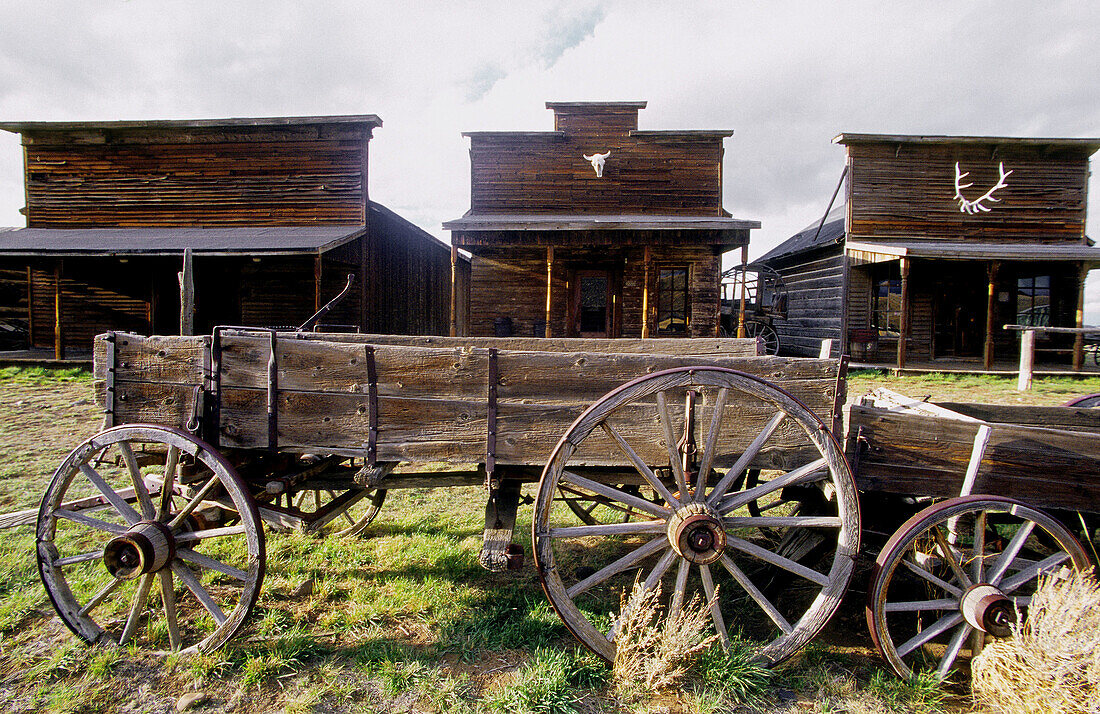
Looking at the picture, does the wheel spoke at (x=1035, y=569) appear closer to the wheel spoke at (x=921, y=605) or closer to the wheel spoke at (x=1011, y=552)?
the wheel spoke at (x=1011, y=552)

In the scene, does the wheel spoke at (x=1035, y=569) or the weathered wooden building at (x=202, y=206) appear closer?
the wheel spoke at (x=1035, y=569)

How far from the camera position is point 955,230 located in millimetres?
13945

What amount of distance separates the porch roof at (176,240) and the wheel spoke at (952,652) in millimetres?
11385

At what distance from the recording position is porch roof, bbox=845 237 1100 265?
38.1ft

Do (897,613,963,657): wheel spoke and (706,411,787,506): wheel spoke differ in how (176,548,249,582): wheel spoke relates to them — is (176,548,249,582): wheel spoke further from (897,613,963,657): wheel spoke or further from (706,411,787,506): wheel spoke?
(897,613,963,657): wheel spoke

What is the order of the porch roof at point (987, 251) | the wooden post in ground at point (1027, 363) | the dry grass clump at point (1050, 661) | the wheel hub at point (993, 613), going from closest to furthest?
the dry grass clump at point (1050, 661) < the wheel hub at point (993, 613) < the wooden post in ground at point (1027, 363) < the porch roof at point (987, 251)

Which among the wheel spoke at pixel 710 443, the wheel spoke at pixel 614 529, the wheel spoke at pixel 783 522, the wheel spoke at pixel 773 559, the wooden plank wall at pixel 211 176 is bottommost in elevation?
the wheel spoke at pixel 773 559

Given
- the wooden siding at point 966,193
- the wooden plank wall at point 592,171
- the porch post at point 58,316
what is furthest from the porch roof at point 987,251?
the porch post at point 58,316

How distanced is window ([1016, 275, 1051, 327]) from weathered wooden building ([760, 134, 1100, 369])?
77 mm

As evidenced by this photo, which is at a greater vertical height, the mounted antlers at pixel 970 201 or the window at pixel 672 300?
the mounted antlers at pixel 970 201

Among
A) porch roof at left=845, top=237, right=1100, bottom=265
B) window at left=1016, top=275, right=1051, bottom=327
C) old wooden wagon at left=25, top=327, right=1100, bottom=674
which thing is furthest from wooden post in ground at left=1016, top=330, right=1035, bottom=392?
old wooden wagon at left=25, top=327, right=1100, bottom=674

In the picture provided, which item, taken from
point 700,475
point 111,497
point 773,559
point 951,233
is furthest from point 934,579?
point 951,233

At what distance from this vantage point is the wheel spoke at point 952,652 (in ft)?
6.88

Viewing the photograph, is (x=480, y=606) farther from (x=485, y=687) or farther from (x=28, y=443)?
(x=28, y=443)
